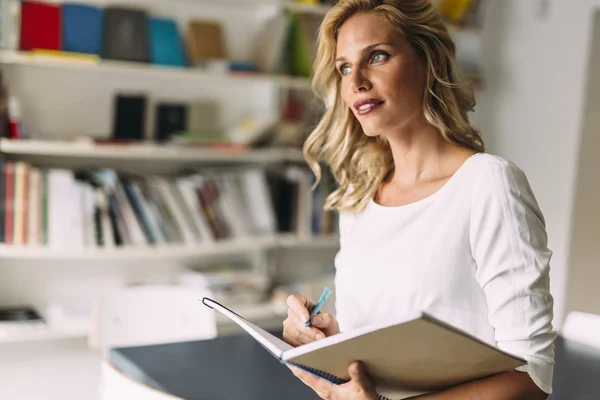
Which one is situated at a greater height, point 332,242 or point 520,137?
point 520,137

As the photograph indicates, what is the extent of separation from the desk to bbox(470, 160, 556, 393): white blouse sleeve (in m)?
0.56

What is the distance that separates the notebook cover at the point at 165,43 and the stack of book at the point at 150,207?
1.77ft

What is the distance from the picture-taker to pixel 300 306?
54.6 inches

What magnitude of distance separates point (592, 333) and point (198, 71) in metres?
1.96

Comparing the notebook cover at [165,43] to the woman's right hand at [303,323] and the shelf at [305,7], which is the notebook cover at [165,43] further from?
the woman's right hand at [303,323]

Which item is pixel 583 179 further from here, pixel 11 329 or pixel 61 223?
pixel 11 329

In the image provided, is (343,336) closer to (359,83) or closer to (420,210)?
(420,210)

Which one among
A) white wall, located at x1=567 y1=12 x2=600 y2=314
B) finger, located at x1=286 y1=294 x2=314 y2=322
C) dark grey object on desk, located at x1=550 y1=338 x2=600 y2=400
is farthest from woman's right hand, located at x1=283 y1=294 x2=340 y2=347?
white wall, located at x1=567 y1=12 x2=600 y2=314

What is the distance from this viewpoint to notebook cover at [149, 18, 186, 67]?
10.7ft

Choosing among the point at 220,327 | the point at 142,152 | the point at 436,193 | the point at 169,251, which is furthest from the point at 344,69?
the point at 220,327

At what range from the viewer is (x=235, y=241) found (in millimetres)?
3359

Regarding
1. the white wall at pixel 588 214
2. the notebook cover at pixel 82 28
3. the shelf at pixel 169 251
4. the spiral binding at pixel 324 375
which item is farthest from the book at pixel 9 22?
the white wall at pixel 588 214

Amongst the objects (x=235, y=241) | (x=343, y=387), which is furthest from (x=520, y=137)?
(x=343, y=387)

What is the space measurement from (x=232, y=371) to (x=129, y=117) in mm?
1792
